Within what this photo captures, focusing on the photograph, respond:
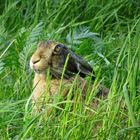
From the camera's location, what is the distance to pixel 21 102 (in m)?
4.55

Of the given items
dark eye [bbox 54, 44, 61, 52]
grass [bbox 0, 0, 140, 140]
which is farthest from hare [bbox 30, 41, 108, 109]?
grass [bbox 0, 0, 140, 140]

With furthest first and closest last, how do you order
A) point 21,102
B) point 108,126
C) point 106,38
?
point 106,38 < point 21,102 < point 108,126

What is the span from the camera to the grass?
4250 millimetres

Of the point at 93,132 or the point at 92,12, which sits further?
the point at 92,12

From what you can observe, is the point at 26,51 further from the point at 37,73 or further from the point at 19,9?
the point at 19,9

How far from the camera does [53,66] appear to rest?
15.2 feet

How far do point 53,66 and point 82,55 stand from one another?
3.44 feet

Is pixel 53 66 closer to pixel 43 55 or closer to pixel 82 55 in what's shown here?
pixel 43 55

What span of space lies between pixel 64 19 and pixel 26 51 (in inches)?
51.7

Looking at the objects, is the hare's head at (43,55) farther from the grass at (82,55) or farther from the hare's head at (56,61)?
the grass at (82,55)

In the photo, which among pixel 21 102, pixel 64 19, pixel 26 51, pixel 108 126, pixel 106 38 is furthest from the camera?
pixel 64 19

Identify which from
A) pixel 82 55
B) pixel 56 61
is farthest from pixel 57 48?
pixel 82 55

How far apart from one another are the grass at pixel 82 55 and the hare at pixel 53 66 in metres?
0.12

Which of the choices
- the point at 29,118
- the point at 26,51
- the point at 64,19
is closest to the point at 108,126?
the point at 29,118
